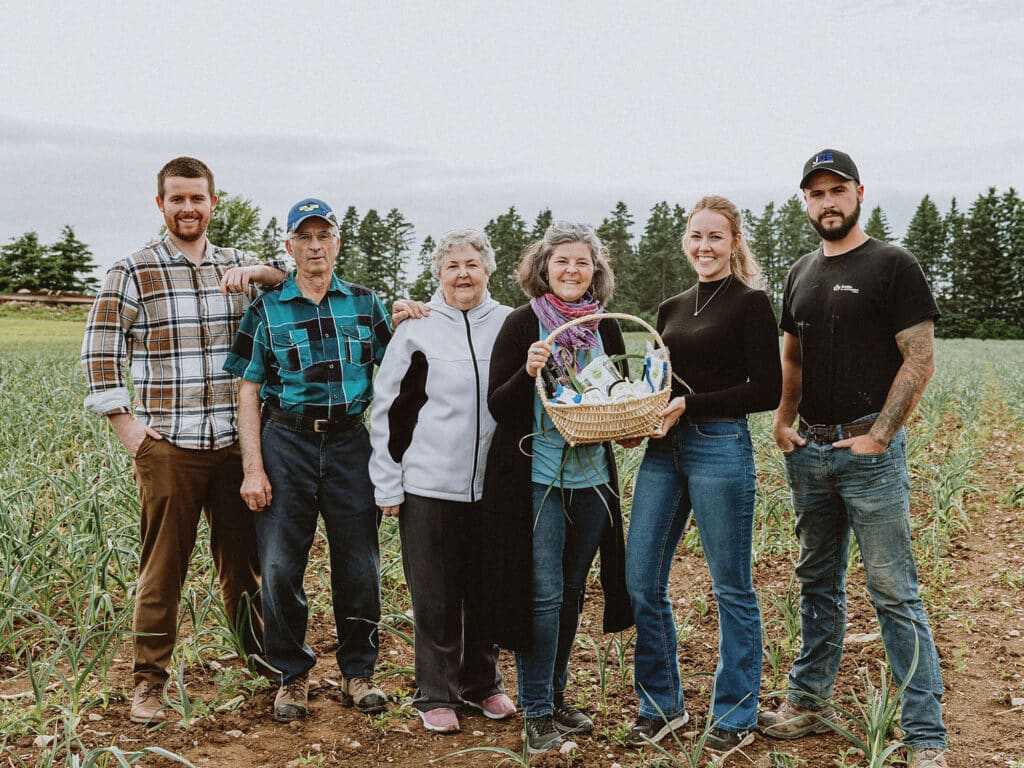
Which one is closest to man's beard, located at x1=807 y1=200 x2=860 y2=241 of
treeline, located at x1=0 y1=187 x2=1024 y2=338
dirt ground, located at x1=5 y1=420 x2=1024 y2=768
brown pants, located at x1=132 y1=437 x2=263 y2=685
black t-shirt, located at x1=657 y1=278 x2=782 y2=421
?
black t-shirt, located at x1=657 y1=278 x2=782 y2=421

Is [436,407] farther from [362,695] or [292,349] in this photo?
[362,695]

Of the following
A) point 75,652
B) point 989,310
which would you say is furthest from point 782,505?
point 989,310

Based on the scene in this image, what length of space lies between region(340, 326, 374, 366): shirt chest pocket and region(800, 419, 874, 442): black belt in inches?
72.1

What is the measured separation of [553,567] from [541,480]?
0.34 m

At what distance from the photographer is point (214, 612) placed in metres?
3.75

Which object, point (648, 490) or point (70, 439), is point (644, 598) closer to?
point (648, 490)

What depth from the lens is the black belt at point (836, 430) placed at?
2.95 metres

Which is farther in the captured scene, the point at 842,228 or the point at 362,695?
the point at 362,695

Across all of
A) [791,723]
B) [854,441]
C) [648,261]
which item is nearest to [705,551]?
[854,441]

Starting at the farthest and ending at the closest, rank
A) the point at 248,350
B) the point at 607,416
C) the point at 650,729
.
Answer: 1. the point at 248,350
2. the point at 650,729
3. the point at 607,416

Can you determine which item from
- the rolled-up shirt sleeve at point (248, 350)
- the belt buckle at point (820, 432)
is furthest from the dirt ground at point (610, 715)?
the rolled-up shirt sleeve at point (248, 350)

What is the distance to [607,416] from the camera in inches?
105

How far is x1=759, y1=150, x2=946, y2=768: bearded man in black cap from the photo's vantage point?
284 centimetres

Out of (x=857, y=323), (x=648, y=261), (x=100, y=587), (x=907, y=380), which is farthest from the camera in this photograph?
(x=648, y=261)
